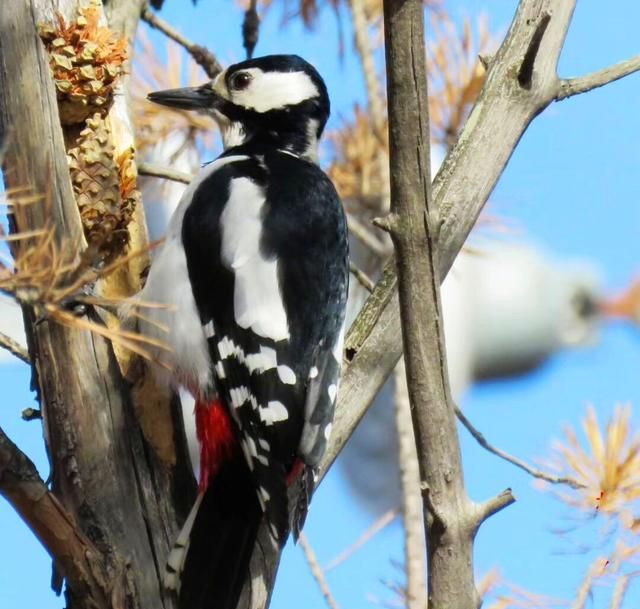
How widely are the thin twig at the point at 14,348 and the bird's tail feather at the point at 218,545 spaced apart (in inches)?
14.8

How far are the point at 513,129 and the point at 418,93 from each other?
667mm

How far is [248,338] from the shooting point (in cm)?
237

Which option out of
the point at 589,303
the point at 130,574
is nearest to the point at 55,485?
the point at 130,574

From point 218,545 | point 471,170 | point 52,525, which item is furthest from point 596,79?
point 52,525

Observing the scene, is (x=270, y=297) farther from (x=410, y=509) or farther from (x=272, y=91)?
(x=272, y=91)

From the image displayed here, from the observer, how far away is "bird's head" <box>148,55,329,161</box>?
2.99 meters

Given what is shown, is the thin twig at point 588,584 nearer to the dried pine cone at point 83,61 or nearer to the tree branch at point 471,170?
the tree branch at point 471,170

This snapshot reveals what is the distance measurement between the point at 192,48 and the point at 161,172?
1.59ft

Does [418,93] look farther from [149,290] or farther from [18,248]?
[149,290]

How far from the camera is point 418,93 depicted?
1.82 meters

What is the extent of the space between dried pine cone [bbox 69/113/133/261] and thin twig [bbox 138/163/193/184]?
0.87 ft

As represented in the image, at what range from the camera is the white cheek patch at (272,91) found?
2992 mm

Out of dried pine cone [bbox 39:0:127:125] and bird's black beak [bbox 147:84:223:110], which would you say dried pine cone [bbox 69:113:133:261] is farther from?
bird's black beak [bbox 147:84:223:110]

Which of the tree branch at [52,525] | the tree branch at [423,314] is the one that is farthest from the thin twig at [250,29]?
the tree branch at [52,525]
